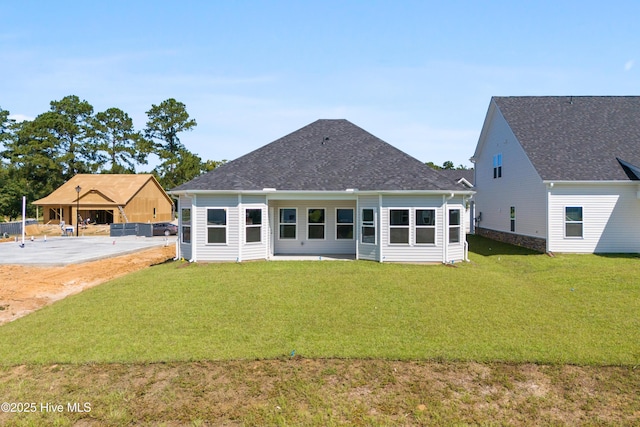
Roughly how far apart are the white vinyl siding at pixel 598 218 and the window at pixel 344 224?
8882 mm

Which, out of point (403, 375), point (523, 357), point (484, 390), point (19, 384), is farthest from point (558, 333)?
point (19, 384)

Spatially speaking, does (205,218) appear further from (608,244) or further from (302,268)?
(608,244)

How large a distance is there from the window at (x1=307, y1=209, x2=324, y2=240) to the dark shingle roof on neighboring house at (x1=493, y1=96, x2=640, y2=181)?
1012cm

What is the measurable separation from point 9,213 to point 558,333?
6540cm

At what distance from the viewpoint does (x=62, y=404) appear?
18.2 ft

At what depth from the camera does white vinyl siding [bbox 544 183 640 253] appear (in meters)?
17.0

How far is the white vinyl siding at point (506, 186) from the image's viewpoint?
60.1ft

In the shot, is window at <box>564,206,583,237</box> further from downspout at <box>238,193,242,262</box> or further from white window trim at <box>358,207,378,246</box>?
downspout at <box>238,193,242,262</box>

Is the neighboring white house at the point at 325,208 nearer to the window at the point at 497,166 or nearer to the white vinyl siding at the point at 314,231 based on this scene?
the white vinyl siding at the point at 314,231

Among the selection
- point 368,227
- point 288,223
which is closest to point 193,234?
point 288,223

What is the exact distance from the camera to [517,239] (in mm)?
20297

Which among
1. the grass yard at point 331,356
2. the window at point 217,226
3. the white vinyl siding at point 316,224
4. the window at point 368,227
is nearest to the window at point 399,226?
the window at point 368,227

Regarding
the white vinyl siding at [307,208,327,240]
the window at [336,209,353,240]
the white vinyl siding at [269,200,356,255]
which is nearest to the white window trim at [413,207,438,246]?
the white vinyl siding at [269,200,356,255]

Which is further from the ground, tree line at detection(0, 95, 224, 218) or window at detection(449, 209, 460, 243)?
tree line at detection(0, 95, 224, 218)
